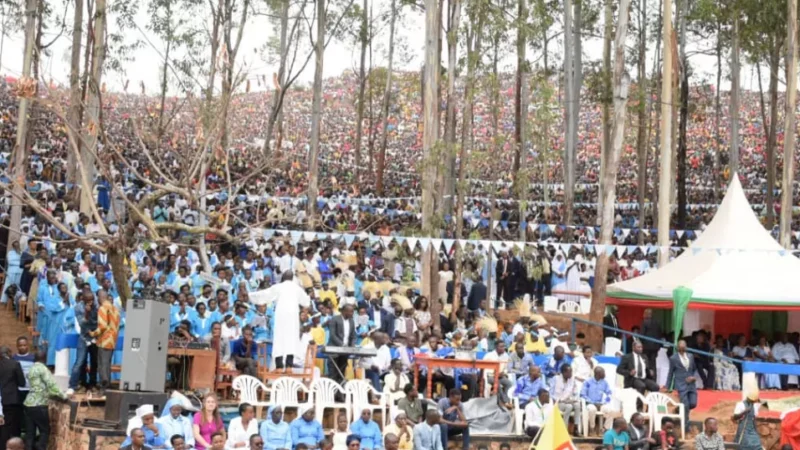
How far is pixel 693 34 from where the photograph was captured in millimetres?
43656

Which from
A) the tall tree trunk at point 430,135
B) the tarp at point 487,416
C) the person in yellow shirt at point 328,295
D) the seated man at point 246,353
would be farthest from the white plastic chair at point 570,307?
the seated man at point 246,353

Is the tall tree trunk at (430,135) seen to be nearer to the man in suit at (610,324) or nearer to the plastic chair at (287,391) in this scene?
the man in suit at (610,324)

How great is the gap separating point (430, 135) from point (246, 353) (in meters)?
10.6

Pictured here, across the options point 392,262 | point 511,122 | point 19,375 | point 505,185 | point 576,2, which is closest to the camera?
point 19,375

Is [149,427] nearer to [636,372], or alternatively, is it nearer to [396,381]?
[396,381]

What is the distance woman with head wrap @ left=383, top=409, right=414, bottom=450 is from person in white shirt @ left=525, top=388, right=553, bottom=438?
78.7 inches

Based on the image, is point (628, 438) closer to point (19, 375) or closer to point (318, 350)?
point (318, 350)

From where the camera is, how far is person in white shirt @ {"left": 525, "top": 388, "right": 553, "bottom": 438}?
1839cm

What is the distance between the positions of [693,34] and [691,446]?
88.4 ft

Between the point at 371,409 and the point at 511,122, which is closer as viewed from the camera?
the point at 371,409

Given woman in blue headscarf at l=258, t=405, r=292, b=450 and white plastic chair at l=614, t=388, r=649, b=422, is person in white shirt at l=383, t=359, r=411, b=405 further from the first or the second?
white plastic chair at l=614, t=388, r=649, b=422

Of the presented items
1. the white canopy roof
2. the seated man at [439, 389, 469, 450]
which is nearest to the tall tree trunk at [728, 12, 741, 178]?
the white canopy roof

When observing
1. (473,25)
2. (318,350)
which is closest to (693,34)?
(473,25)

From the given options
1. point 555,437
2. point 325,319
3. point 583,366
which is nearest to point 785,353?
point 583,366
